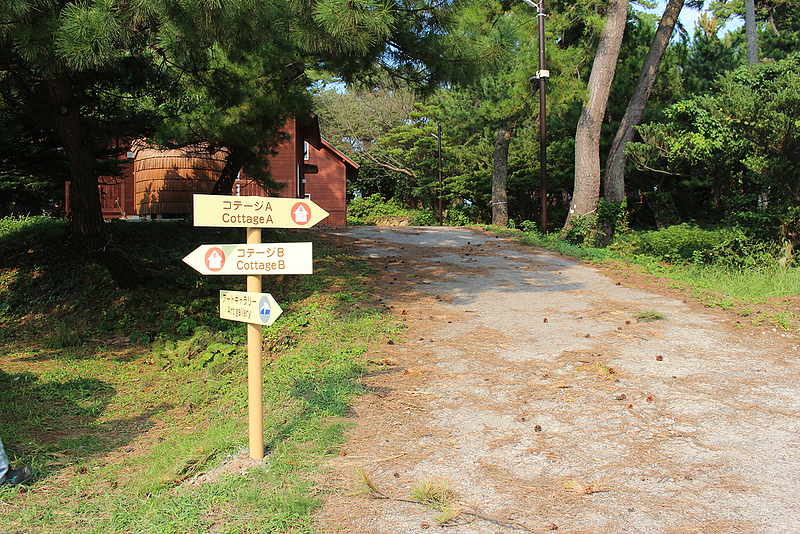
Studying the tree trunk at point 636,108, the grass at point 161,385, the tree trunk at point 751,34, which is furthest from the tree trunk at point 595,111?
the grass at point 161,385

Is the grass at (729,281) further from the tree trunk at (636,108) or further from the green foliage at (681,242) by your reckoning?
the tree trunk at (636,108)

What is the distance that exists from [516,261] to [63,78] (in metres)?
8.42

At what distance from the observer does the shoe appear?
3.82 meters

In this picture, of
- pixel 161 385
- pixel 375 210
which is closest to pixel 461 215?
pixel 375 210

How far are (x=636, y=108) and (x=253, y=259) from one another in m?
15.4

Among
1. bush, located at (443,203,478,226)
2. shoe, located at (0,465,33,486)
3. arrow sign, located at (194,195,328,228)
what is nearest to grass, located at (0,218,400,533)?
shoe, located at (0,465,33,486)

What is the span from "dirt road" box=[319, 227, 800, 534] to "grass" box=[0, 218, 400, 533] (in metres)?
0.41

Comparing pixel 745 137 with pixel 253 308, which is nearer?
pixel 253 308

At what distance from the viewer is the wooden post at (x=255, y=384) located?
12.9 ft

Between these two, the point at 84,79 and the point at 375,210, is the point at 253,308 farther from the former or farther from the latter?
the point at 375,210

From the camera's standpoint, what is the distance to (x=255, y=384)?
3.99 m

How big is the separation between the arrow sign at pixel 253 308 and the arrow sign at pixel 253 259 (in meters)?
0.17

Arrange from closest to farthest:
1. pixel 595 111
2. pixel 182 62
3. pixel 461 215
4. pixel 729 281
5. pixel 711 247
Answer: pixel 182 62 → pixel 729 281 → pixel 711 247 → pixel 595 111 → pixel 461 215

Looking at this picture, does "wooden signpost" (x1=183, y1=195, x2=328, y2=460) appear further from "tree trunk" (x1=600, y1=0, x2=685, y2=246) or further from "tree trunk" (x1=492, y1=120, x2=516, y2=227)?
"tree trunk" (x1=492, y1=120, x2=516, y2=227)
